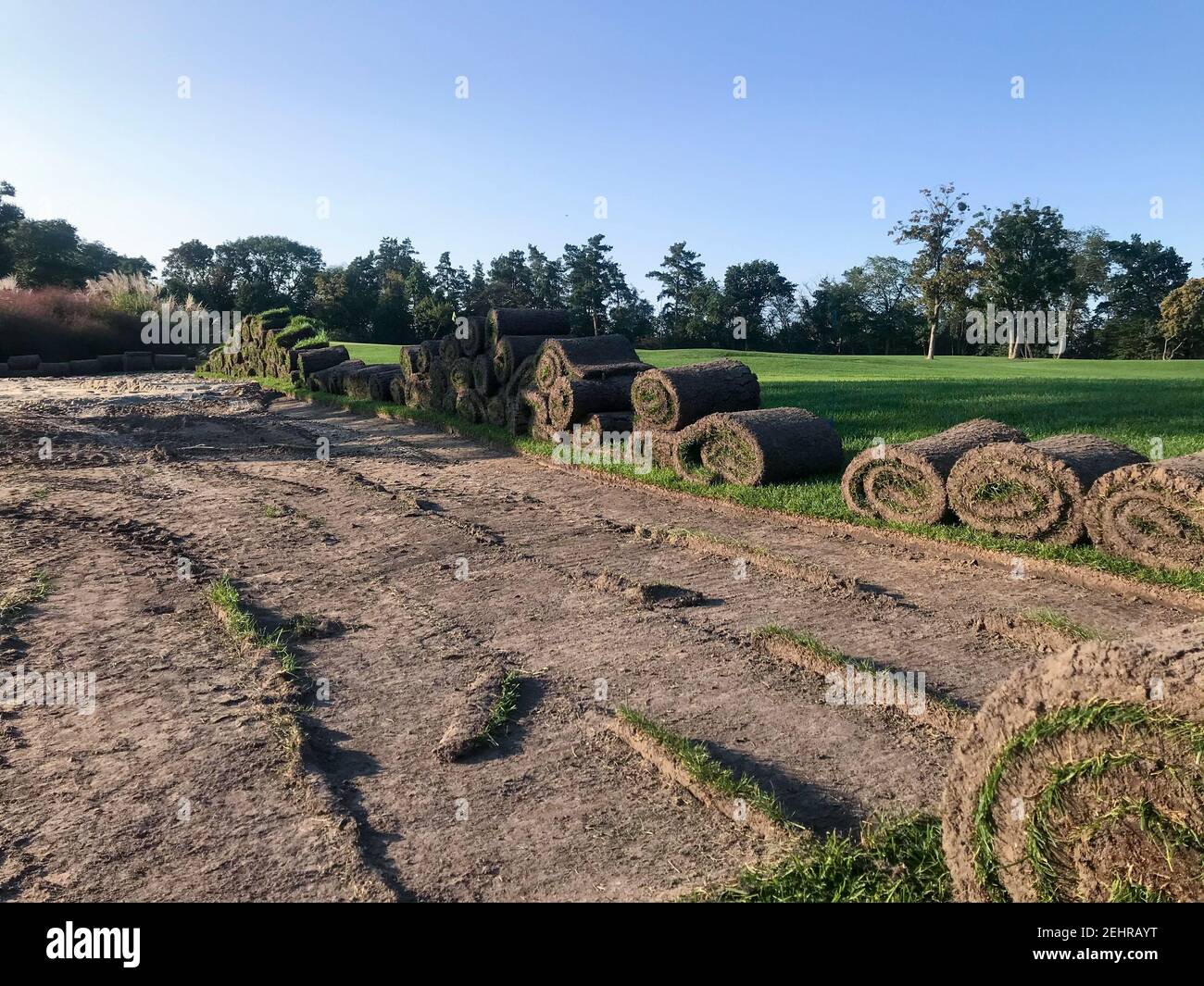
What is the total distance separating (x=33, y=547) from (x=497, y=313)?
9.06m

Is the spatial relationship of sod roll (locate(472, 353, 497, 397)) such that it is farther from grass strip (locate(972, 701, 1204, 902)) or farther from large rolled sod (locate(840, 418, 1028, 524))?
grass strip (locate(972, 701, 1204, 902))

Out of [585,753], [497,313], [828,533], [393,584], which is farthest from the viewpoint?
[497,313]

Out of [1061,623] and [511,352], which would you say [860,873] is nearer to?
[1061,623]

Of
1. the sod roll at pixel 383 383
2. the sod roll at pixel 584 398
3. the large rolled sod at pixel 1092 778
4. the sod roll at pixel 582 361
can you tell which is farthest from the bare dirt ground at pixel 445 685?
the sod roll at pixel 383 383

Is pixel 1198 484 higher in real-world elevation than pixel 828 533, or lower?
higher

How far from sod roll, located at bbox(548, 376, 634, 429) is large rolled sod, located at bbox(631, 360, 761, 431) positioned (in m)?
1.13

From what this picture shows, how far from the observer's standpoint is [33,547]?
7996mm

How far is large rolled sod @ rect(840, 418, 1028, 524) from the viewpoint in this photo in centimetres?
802

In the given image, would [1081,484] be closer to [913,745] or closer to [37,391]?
[913,745]

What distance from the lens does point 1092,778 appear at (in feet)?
7.95

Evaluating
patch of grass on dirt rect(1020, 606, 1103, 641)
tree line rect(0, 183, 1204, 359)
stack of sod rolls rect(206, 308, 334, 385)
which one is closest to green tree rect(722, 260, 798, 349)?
tree line rect(0, 183, 1204, 359)

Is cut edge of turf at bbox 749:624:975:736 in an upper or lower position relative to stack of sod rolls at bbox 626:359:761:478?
lower

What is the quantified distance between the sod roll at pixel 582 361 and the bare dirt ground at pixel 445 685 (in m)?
3.75

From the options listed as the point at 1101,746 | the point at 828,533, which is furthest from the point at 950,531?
the point at 1101,746
